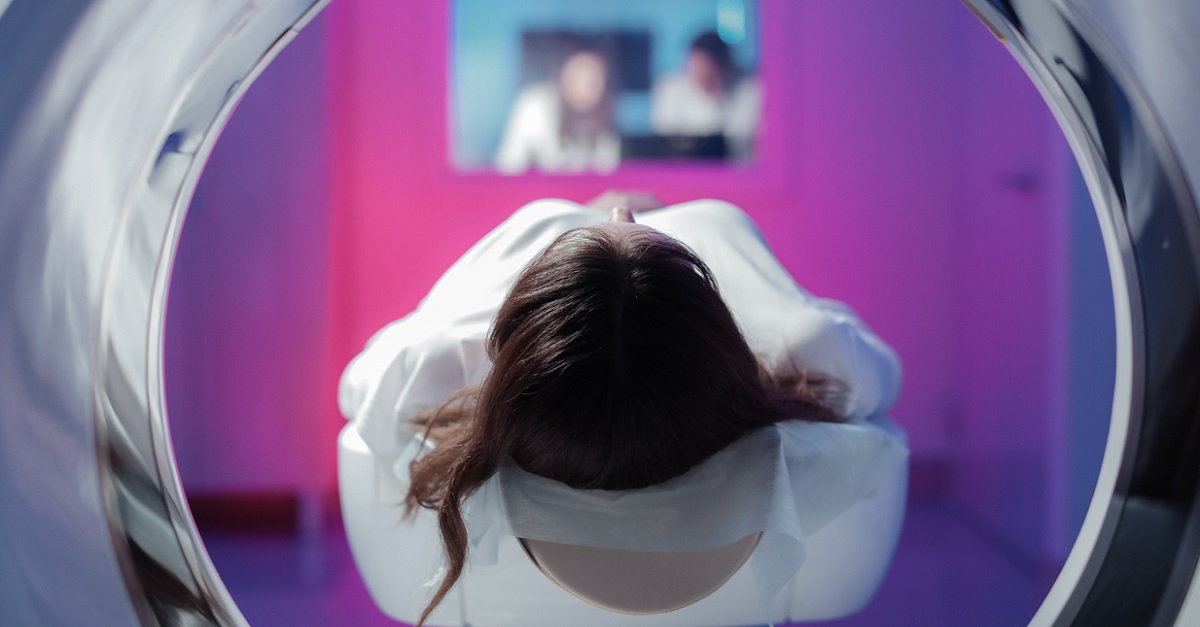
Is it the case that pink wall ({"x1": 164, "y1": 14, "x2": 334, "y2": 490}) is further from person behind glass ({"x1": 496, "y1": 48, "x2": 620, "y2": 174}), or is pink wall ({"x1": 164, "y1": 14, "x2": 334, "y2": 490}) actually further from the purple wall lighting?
person behind glass ({"x1": 496, "y1": 48, "x2": 620, "y2": 174})

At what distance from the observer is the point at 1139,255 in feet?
2.13

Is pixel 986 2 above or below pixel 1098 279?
above

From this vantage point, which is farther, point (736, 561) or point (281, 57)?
point (281, 57)

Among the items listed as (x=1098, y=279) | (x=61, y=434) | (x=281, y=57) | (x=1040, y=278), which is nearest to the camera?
(x=61, y=434)

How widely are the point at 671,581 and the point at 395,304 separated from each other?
5.53 feet

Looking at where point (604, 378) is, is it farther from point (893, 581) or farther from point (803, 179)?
point (803, 179)

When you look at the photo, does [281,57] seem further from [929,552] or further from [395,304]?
[929,552]

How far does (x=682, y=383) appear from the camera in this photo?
819mm

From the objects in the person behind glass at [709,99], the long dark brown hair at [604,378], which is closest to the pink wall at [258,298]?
the person behind glass at [709,99]

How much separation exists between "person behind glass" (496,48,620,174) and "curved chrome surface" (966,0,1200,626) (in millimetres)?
1844

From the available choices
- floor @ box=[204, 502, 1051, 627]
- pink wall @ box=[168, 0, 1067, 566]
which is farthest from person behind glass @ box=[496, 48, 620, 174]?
floor @ box=[204, 502, 1051, 627]

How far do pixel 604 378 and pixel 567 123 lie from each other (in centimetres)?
182

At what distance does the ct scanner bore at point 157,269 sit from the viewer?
1.91 ft

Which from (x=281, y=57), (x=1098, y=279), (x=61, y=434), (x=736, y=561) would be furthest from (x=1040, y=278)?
(x=61, y=434)
